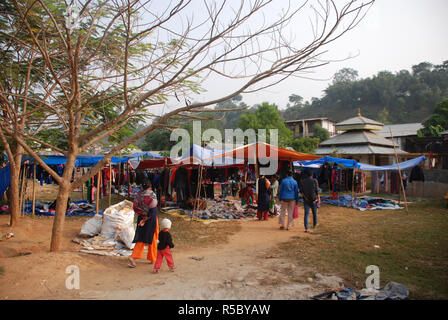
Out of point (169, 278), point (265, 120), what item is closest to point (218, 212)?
point (169, 278)

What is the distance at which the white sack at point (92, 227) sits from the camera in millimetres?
6793

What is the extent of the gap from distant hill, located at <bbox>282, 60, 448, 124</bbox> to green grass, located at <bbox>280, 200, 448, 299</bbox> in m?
37.0

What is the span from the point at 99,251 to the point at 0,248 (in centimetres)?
184

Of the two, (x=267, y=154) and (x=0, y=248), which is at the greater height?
(x=267, y=154)

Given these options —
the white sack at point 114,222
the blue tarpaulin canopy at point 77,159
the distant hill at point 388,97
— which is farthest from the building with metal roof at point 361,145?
the distant hill at point 388,97

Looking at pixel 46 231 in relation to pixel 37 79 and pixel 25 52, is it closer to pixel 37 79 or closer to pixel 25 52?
pixel 37 79

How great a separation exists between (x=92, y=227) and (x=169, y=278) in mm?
3511

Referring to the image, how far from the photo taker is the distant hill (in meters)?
44.9

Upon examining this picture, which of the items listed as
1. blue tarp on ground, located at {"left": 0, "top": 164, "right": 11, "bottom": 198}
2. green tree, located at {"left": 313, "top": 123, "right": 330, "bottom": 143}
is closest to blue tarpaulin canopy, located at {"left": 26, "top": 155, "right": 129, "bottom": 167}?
blue tarp on ground, located at {"left": 0, "top": 164, "right": 11, "bottom": 198}

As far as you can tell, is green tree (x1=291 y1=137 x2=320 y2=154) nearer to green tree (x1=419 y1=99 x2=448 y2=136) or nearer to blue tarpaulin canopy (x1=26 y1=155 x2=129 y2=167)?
green tree (x1=419 y1=99 x2=448 y2=136)

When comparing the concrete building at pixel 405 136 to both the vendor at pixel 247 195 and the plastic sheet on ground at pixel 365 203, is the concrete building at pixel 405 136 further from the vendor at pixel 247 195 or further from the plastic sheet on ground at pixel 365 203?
the vendor at pixel 247 195

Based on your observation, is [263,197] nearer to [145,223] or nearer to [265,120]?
[145,223]
